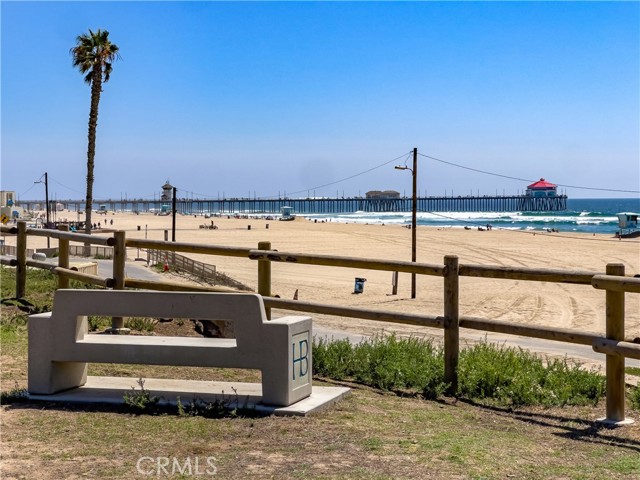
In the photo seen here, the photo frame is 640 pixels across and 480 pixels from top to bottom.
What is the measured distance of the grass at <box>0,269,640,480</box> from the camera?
487 centimetres

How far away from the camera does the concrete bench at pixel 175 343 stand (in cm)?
627

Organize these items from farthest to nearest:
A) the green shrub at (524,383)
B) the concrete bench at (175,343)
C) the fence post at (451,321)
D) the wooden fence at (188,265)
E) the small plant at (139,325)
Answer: the wooden fence at (188,265) → the small plant at (139,325) → the fence post at (451,321) → the green shrub at (524,383) → the concrete bench at (175,343)

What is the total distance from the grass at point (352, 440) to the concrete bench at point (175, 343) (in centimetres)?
32

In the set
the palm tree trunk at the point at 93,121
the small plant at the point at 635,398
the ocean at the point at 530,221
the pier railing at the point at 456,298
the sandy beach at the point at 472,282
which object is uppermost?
the palm tree trunk at the point at 93,121

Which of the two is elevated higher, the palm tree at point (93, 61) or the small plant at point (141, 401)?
the palm tree at point (93, 61)

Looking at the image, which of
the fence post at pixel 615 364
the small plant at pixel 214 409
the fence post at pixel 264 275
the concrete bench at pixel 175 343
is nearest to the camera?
the small plant at pixel 214 409

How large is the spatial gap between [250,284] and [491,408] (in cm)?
2305

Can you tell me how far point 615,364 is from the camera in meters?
6.67

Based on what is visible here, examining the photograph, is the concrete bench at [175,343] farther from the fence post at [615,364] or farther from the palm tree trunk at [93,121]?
the palm tree trunk at [93,121]

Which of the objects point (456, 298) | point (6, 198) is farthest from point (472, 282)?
point (6, 198)

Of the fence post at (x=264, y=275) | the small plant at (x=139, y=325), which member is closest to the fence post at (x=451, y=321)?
the fence post at (x=264, y=275)

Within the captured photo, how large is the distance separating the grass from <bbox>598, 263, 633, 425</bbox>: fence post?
19 centimetres

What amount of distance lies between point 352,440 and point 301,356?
1.17m

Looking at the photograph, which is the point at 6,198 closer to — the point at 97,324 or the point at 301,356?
the point at 97,324
